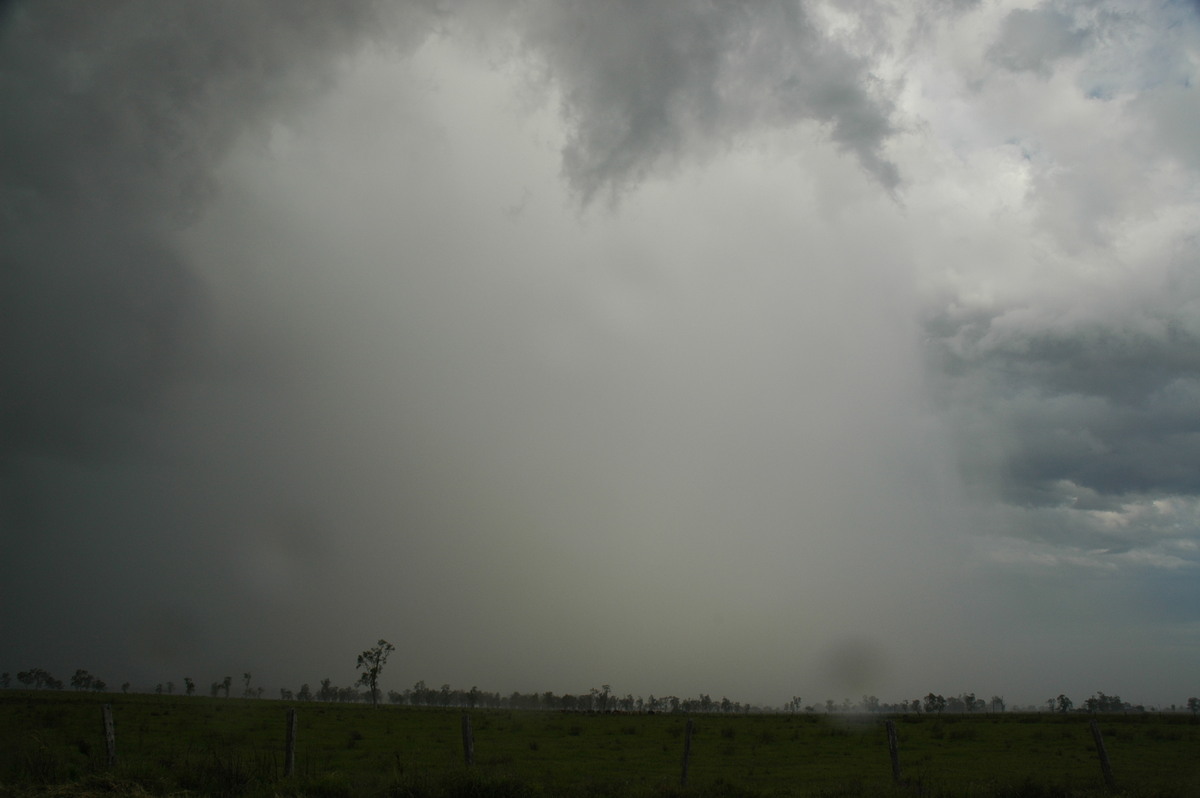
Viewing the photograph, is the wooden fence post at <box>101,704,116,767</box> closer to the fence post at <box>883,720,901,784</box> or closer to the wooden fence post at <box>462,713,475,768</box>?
the wooden fence post at <box>462,713,475,768</box>

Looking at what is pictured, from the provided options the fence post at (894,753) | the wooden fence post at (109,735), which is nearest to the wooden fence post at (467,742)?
the wooden fence post at (109,735)

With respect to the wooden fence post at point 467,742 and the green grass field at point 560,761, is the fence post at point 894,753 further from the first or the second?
the wooden fence post at point 467,742

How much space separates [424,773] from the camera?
640 inches

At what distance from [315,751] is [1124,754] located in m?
41.5

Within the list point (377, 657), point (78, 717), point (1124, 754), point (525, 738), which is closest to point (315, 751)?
point (525, 738)

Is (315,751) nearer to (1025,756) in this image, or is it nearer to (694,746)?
(694,746)

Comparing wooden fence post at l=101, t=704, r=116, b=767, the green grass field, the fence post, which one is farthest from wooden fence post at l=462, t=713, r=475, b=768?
the fence post

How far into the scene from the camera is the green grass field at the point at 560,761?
15.5 meters

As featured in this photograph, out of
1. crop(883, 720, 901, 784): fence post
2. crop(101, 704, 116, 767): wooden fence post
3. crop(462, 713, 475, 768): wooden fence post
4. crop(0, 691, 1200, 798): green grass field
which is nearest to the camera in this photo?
crop(0, 691, 1200, 798): green grass field

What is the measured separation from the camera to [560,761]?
31.5 metres

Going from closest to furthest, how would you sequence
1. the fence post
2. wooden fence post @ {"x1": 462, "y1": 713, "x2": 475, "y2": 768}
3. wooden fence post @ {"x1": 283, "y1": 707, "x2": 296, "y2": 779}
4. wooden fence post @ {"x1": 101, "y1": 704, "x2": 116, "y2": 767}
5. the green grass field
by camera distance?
the green grass field
wooden fence post @ {"x1": 101, "y1": 704, "x2": 116, "y2": 767}
wooden fence post @ {"x1": 283, "y1": 707, "x2": 296, "y2": 779}
wooden fence post @ {"x1": 462, "y1": 713, "x2": 475, "y2": 768}
the fence post

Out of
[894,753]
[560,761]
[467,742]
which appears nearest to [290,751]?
[467,742]

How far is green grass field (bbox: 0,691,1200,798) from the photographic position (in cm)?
1552

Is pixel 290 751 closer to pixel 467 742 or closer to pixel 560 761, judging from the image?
pixel 467 742
